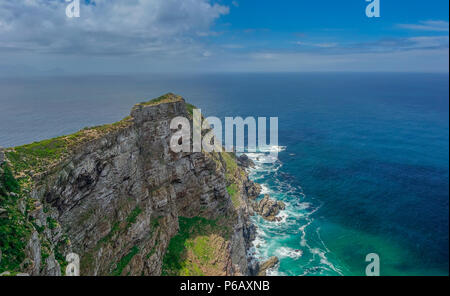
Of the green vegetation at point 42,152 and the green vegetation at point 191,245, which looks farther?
the green vegetation at point 191,245

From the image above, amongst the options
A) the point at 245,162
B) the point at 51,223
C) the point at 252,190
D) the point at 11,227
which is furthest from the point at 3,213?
the point at 245,162

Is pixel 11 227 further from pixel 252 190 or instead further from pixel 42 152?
pixel 252 190

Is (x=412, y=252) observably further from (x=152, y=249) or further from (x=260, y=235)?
(x=152, y=249)

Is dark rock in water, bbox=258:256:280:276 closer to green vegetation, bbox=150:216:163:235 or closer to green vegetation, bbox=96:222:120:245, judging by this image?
green vegetation, bbox=150:216:163:235

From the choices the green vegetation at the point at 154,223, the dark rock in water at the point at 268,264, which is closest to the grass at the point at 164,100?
the green vegetation at the point at 154,223

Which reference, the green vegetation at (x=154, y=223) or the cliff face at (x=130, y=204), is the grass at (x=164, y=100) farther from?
the green vegetation at (x=154, y=223)

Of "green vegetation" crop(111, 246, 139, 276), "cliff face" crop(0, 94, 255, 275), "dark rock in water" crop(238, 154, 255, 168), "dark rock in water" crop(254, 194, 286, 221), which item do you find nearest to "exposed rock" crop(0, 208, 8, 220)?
"cliff face" crop(0, 94, 255, 275)
